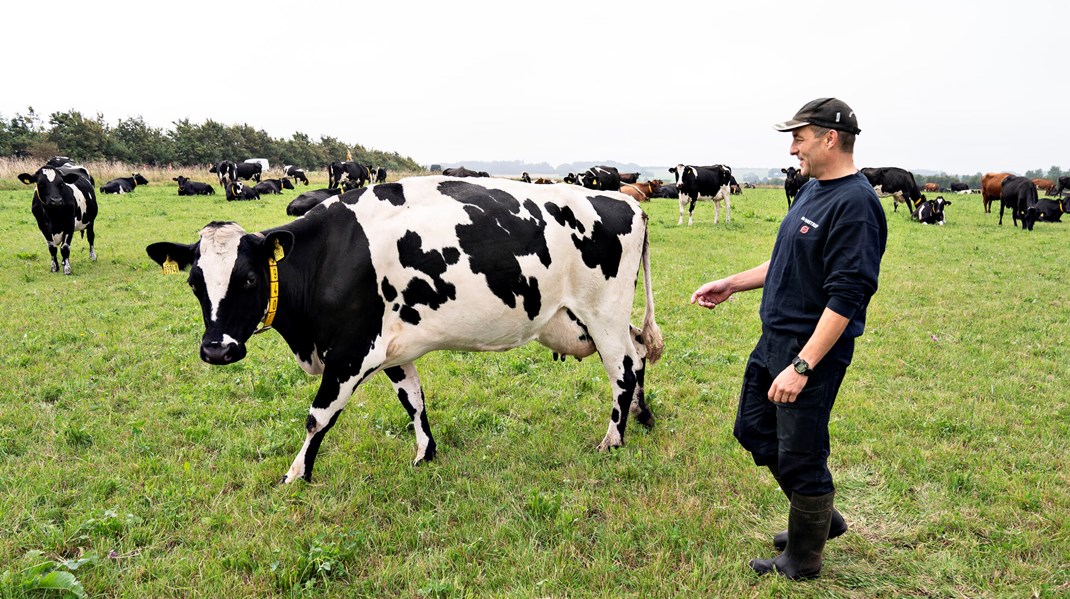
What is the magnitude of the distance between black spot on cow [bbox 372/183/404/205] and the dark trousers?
2.85 meters

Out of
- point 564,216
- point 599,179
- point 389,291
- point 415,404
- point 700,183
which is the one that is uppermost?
point 599,179

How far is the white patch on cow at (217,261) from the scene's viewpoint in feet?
12.8

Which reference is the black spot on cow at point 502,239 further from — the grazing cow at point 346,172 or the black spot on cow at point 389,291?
the grazing cow at point 346,172

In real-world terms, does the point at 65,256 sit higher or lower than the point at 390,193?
lower

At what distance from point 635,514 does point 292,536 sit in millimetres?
2275

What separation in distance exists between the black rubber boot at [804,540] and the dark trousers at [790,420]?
0.07 m

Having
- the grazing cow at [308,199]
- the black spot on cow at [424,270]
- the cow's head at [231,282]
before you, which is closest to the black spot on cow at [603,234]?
the black spot on cow at [424,270]

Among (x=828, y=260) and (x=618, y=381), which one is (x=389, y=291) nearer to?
(x=618, y=381)

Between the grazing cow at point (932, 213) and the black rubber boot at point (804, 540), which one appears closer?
the black rubber boot at point (804, 540)

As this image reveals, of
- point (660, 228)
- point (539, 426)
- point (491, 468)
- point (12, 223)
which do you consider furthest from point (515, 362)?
point (12, 223)

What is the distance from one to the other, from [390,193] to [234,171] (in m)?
37.0

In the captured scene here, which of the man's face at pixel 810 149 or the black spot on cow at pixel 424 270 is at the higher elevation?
the man's face at pixel 810 149

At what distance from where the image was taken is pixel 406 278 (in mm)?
4422

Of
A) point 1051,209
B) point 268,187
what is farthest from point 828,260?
point 268,187
